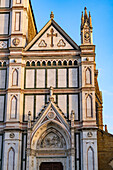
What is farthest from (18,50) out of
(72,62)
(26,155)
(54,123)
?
(26,155)

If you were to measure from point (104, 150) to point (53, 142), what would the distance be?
328cm

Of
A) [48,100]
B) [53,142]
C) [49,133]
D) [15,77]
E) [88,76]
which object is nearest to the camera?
[53,142]

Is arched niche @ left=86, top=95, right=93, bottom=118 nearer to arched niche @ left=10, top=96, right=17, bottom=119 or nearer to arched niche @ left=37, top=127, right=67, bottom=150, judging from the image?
arched niche @ left=37, top=127, right=67, bottom=150

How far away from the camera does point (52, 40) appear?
80.9 feet

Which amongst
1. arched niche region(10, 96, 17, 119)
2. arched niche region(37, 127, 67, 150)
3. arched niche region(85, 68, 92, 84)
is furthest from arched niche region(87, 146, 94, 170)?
arched niche region(10, 96, 17, 119)

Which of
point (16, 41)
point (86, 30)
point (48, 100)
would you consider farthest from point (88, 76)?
point (16, 41)

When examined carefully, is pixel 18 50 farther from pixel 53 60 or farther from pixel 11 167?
pixel 11 167

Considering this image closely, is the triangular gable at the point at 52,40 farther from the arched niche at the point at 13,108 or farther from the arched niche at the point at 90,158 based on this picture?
the arched niche at the point at 90,158

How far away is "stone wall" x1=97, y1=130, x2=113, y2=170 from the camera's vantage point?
21172 mm

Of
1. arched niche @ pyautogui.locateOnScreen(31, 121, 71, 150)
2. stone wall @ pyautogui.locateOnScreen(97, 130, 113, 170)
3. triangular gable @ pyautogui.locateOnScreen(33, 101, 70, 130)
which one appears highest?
triangular gable @ pyautogui.locateOnScreen(33, 101, 70, 130)

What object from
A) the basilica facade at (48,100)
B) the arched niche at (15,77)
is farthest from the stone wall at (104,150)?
the arched niche at (15,77)

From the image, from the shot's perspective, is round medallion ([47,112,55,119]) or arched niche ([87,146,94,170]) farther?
round medallion ([47,112,55,119])

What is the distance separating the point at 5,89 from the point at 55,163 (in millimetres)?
5941

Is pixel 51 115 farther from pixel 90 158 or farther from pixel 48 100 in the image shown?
pixel 90 158
